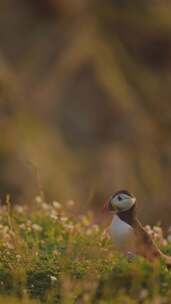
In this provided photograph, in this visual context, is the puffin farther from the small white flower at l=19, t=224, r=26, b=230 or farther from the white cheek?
the small white flower at l=19, t=224, r=26, b=230

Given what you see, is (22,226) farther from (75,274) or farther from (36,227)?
(75,274)

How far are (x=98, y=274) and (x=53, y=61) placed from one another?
18.4 m

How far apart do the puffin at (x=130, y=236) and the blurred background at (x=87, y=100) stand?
1317 cm

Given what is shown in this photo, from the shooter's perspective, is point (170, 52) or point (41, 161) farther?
point (170, 52)

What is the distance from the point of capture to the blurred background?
2706 cm

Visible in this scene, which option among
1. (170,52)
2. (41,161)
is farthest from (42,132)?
(170,52)

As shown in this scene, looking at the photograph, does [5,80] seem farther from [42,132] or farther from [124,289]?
[124,289]

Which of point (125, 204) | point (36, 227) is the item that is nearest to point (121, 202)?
point (125, 204)

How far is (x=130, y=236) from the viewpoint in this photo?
38.8ft

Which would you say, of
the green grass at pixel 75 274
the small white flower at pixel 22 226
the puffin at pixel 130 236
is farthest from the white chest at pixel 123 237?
the small white flower at pixel 22 226

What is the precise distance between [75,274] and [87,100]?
19769 mm

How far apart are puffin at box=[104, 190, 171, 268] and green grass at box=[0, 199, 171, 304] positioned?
115 millimetres

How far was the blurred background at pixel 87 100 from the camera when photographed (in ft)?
88.8

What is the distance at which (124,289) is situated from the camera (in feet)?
36.4
